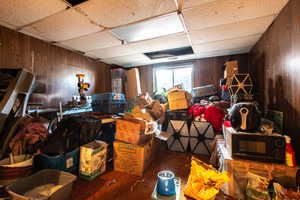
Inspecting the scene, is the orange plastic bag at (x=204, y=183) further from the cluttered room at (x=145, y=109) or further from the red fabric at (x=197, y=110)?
the red fabric at (x=197, y=110)

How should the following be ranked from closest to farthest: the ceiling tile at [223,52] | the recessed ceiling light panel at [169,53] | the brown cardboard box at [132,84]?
the ceiling tile at [223,52] → the recessed ceiling light panel at [169,53] → the brown cardboard box at [132,84]

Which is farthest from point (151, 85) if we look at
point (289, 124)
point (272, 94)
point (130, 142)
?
point (289, 124)

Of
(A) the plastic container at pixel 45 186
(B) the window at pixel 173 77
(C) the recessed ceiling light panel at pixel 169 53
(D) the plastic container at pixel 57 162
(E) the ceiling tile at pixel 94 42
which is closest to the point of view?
(A) the plastic container at pixel 45 186

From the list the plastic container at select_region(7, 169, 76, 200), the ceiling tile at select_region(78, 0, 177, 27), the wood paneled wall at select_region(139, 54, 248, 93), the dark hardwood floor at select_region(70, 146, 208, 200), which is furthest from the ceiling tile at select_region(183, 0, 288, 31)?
the plastic container at select_region(7, 169, 76, 200)

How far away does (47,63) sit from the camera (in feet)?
7.65

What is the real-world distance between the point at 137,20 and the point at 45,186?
223 centimetres

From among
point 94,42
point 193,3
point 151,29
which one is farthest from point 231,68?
point 94,42

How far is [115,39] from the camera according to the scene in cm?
229

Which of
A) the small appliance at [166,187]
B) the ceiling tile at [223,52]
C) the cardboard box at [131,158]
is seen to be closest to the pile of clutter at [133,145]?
the cardboard box at [131,158]

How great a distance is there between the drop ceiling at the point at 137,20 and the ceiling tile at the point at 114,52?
10cm

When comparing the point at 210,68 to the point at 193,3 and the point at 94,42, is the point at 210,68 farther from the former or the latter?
the point at 94,42

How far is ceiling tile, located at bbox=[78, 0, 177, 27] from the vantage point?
4.64 feet

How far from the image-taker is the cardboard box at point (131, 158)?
6.04 ft

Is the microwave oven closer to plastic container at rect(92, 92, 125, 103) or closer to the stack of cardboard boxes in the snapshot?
the stack of cardboard boxes
